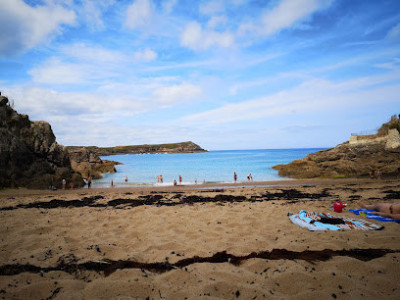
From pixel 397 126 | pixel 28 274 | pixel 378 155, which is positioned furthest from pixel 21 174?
pixel 397 126

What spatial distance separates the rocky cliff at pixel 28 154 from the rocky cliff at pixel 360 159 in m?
32.7

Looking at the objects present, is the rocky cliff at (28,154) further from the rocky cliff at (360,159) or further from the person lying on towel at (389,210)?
the rocky cliff at (360,159)

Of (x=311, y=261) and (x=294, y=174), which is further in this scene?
(x=294, y=174)

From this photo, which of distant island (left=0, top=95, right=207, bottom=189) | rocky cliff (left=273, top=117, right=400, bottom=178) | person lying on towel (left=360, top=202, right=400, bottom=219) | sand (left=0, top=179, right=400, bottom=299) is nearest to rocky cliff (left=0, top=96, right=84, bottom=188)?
distant island (left=0, top=95, right=207, bottom=189)

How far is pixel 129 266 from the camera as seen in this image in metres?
4.24

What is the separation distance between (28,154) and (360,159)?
4226 cm

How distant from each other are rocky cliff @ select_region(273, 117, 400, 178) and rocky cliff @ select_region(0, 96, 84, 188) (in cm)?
3273

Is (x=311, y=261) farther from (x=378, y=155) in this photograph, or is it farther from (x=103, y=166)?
(x=103, y=166)

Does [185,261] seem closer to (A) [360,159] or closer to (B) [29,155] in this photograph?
(B) [29,155]

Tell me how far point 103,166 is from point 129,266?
48.6 metres

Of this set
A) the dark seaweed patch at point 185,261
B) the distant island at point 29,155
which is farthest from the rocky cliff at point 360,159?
the distant island at point 29,155

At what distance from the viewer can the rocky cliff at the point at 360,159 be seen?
97.2ft

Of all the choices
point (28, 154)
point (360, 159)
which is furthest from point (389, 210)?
point (360, 159)

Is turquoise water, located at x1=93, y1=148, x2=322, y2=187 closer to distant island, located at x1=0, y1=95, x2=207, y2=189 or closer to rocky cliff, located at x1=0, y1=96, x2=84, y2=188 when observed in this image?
distant island, located at x1=0, y1=95, x2=207, y2=189
